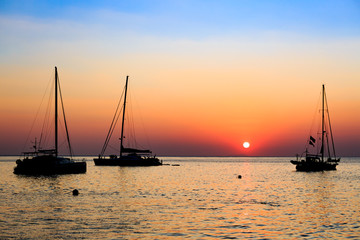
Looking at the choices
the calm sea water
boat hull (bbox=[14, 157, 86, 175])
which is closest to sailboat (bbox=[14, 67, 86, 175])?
boat hull (bbox=[14, 157, 86, 175])

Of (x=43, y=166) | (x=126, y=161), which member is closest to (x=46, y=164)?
(x=43, y=166)

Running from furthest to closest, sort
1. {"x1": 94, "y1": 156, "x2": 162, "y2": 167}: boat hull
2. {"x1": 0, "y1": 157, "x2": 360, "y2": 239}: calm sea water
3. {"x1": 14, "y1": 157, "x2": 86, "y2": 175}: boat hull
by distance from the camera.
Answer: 1. {"x1": 94, "y1": 156, "x2": 162, "y2": 167}: boat hull
2. {"x1": 14, "y1": 157, "x2": 86, "y2": 175}: boat hull
3. {"x1": 0, "y1": 157, "x2": 360, "y2": 239}: calm sea water

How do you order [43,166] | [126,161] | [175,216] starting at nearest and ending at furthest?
[175,216], [43,166], [126,161]

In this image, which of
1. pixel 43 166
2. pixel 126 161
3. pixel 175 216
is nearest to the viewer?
pixel 175 216

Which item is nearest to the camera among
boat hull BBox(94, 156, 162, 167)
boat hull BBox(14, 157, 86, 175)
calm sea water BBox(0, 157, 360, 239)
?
calm sea water BBox(0, 157, 360, 239)

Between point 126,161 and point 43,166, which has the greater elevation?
point 126,161

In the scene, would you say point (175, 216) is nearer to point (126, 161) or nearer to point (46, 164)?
point (46, 164)

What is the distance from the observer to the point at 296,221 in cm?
3516

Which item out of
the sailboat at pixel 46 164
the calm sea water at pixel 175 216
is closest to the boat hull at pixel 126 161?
the sailboat at pixel 46 164

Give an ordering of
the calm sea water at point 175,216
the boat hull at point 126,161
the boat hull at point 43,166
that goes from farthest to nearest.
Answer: the boat hull at point 126,161
the boat hull at point 43,166
the calm sea water at point 175,216

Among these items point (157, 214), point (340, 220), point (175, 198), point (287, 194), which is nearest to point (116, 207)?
point (157, 214)

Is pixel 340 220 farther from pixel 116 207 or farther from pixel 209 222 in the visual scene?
pixel 116 207

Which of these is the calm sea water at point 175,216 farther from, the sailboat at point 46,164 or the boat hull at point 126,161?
the boat hull at point 126,161

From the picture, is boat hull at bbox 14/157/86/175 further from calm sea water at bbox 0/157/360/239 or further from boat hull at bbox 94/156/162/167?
boat hull at bbox 94/156/162/167
